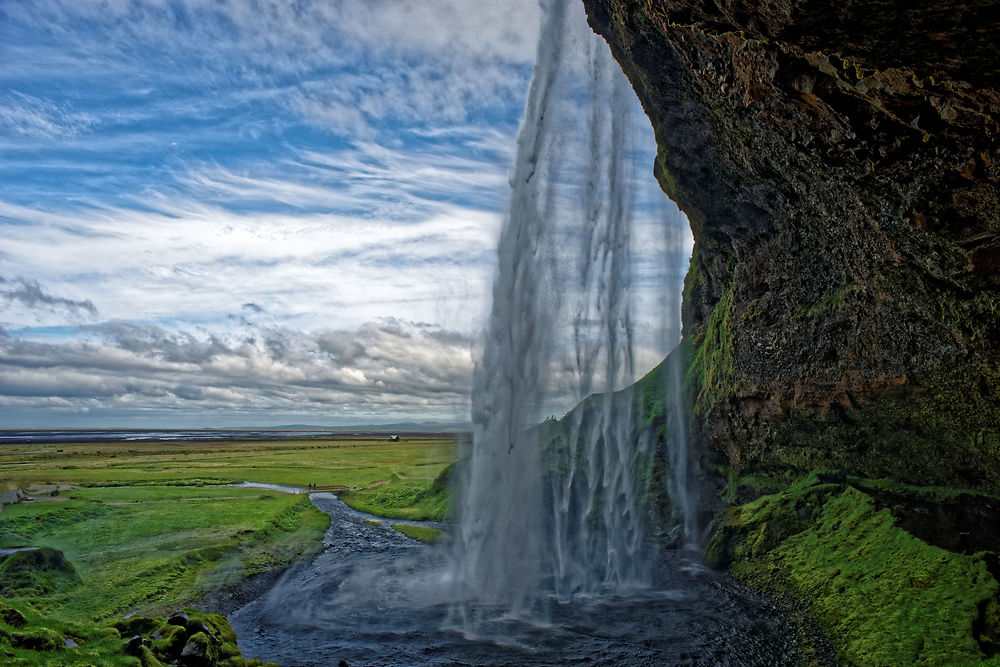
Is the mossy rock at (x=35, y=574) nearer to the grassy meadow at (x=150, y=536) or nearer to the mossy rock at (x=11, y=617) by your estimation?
the grassy meadow at (x=150, y=536)

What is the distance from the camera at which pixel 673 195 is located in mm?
38531

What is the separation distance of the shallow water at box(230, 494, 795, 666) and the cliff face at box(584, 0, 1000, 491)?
1025 centimetres

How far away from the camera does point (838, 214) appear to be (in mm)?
21922

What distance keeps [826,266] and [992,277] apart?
11926mm

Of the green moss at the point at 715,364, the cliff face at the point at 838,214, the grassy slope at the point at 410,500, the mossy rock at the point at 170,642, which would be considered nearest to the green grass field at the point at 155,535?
the grassy slope at the point at 410,500

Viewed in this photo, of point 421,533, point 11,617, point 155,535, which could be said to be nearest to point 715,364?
point 421,533

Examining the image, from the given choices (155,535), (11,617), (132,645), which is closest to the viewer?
(11,617)

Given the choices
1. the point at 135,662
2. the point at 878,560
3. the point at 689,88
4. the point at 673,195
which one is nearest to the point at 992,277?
the point at 878,560

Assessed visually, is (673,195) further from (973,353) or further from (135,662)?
(135,662)

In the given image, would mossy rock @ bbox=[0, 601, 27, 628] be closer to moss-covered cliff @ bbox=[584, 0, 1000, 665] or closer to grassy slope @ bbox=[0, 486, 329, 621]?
grassy slope @ bbox=[0, 486, 329, 621]

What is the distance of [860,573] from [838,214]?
14.0m

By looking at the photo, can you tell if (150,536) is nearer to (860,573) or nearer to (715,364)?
(860,573)

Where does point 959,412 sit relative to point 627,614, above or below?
above

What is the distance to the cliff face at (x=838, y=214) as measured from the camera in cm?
1298
